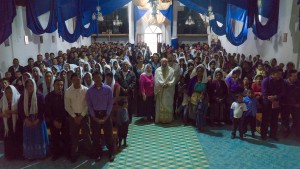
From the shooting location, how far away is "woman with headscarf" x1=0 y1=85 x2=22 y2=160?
485 centimetres

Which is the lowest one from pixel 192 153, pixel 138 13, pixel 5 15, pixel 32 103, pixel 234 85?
pixel 192 153

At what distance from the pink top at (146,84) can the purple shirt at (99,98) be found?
217cm

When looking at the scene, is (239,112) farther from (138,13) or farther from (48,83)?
(138,13)

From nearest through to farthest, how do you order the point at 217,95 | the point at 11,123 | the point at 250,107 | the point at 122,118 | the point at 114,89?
the point at 11,123
the point at 122,118
the point at 114,89
the point at 250,107
the point at 217,95

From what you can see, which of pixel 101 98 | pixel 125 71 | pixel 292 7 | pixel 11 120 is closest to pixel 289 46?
pixel 292 7

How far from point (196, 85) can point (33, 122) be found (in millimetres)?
3358

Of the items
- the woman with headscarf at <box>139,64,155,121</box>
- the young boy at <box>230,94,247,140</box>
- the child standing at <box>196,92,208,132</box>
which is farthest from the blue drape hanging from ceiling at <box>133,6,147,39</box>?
the young boy at <box>230,94,247,140</box>

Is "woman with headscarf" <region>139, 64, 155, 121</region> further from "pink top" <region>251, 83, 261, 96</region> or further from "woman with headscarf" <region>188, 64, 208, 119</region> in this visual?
"pink top" <region>251, 83, 261, 96</region>

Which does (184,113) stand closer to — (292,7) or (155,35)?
(292,7)

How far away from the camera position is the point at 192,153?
17.3ft

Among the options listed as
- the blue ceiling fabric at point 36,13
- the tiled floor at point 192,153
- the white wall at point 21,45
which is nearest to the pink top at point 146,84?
the tiled floor at point 192,153

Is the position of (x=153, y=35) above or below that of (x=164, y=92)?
above

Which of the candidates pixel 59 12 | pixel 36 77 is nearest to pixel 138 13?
pixel 59 12

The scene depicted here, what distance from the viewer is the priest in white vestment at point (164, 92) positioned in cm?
684
